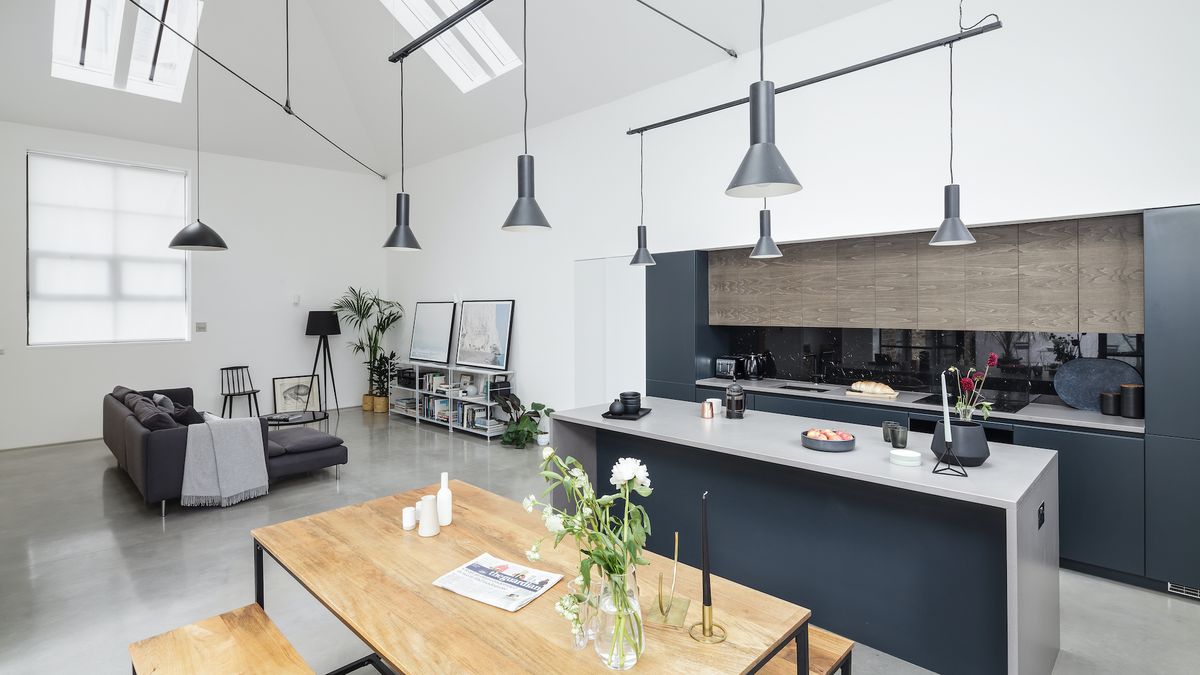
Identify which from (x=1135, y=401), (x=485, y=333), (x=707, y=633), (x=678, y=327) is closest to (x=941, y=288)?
(x=1135, y=401)

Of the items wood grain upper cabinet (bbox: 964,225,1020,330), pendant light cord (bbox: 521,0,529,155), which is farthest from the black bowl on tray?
wood grain upper cabinet (bbox: 964,225,1020,330)

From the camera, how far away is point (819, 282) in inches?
197

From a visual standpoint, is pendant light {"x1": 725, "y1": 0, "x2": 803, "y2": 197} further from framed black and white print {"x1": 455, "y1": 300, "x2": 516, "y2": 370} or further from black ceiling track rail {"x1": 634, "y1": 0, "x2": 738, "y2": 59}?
framed black and white print {"x1": 455, "y1": 300, "x2": 516, "y2": 370}

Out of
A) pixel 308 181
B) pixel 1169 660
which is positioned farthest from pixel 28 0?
pixel 1169 660

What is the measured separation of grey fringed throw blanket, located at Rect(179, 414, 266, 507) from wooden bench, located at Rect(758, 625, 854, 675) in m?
4.51

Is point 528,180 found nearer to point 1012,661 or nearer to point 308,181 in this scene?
point 1012,661

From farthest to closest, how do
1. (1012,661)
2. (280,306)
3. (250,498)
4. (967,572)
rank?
1. (280,306)
2. (250,498)
3. (967,572)
4. (1012,661)

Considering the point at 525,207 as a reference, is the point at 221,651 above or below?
below

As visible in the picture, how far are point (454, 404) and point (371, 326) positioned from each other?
289 centimetres

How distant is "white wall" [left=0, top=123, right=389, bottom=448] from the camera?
22.3 feet

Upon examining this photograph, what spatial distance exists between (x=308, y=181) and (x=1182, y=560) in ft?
33.7

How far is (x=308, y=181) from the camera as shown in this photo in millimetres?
8992

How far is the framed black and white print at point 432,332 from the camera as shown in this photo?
829 cm

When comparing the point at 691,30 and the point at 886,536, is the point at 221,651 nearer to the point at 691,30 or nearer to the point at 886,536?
the point at 886,536
